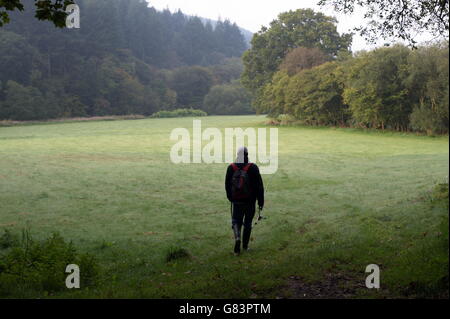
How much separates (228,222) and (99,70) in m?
94.9

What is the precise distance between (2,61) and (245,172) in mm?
87188

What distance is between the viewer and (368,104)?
141 ft

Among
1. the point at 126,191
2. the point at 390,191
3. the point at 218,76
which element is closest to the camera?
the point at 390,191

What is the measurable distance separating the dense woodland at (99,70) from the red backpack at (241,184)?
75.9 meters

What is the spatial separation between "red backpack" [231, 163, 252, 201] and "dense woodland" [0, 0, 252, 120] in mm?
75855

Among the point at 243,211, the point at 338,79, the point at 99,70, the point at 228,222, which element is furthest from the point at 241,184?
the point at 99,70

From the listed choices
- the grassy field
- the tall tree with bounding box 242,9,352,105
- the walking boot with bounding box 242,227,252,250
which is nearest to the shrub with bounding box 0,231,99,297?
the grassy field

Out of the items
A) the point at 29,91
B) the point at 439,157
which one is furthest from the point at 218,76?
the point at 439,157

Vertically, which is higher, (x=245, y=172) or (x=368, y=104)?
(x=368, y=104)

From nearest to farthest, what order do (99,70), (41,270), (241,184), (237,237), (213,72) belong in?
(41,270) < (241,184) < (237,237) < (99,70) < (213,72)

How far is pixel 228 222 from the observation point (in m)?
12.7

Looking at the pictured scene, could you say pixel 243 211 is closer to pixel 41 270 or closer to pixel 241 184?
pixel 241 184

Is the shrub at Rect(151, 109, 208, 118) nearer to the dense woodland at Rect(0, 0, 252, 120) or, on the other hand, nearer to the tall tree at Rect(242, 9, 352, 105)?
the dense woodland at Rect(0, 0, 252, 120)

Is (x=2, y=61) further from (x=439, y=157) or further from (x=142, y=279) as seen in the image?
(x=142, y=279)
